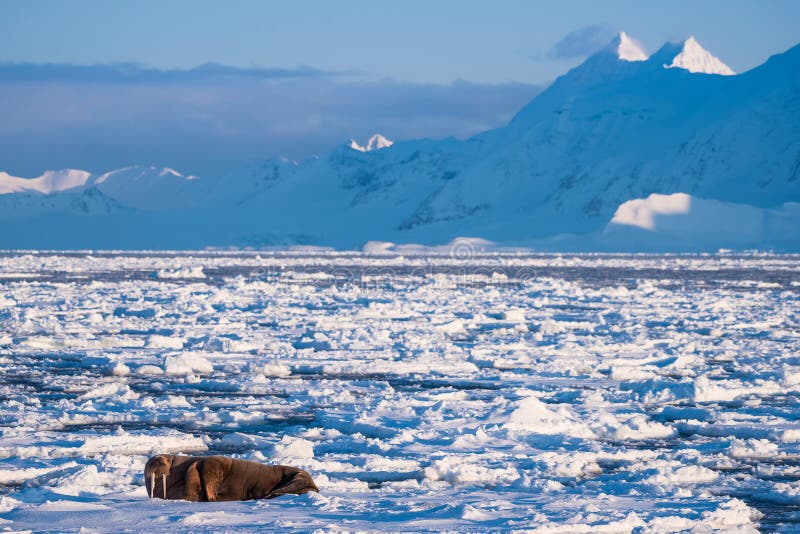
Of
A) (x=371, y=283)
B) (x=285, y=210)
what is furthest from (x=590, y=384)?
(x=285, y=210)

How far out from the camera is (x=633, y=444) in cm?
837

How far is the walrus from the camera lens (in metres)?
6.31

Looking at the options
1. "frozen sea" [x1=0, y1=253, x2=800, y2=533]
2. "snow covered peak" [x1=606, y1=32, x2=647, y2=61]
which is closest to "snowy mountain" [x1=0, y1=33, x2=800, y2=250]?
"snow covered peak" [x1=606, y1=32, x2=647, y2=61]

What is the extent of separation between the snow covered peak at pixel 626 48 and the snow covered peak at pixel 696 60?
7.92m

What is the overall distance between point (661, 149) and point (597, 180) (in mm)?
7901

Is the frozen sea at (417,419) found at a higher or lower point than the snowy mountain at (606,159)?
lower

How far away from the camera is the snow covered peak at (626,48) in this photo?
162m

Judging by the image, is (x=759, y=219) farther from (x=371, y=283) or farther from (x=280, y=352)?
(x=280, y=352)

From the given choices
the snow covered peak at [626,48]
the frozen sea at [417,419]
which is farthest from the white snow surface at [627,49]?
the frozen sea at [417,419]

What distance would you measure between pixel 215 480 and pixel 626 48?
16300 cm

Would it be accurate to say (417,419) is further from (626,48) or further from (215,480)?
(626,48)

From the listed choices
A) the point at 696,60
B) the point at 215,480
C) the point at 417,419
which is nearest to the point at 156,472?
the point at 215,480

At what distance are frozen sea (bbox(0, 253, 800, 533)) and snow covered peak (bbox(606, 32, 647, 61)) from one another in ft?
482

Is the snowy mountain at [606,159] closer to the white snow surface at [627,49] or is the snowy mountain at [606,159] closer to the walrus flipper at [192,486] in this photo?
the white snow surface at [627,49]
